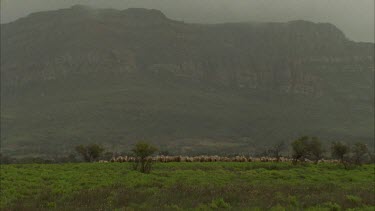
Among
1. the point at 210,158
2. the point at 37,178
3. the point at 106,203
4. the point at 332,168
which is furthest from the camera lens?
the point at 210,158

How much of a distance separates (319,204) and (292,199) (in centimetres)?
128

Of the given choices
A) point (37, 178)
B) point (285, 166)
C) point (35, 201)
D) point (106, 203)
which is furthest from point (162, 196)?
point (285, 166)

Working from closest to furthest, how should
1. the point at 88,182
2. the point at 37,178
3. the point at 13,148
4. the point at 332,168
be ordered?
the point at 88,182
the point at 37,178
the point at 332,168
the point at 13,148

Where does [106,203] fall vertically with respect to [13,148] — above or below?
below

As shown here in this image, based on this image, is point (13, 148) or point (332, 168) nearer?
point (332, 168)

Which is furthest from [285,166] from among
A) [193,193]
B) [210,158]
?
[193,193]

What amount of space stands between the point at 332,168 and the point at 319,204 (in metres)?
29.4

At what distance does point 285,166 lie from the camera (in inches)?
1850

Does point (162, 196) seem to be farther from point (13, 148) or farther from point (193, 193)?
point (13, 148)

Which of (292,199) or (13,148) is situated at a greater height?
(13,148)

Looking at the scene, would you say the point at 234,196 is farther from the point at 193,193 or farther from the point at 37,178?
the point at 37,178

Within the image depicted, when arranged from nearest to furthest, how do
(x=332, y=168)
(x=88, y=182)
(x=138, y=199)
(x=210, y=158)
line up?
(x=138, y=199) → (x=88, y=182) → (x=332, y=168) → (x=210, y=158)

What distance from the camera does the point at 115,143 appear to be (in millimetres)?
199125

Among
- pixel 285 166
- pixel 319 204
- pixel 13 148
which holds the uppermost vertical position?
pixel 13 148
